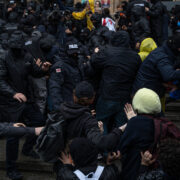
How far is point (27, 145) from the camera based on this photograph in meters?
4.80

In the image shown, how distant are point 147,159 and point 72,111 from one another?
73 centimetres

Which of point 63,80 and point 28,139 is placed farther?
point 28,139

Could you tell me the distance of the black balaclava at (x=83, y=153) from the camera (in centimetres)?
239

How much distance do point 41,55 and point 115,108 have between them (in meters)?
1.54

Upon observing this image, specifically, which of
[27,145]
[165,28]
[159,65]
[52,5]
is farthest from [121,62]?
[52,5]

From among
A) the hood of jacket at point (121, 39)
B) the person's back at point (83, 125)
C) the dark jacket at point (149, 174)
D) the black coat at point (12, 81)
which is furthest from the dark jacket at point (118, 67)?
the dark jacket at point (149, 174)

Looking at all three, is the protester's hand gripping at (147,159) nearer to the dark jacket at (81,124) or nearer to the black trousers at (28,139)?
the dark jacket at (81,124)

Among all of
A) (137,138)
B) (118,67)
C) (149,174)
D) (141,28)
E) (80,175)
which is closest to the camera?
(80,175)

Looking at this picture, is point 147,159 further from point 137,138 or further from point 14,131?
point 14,131

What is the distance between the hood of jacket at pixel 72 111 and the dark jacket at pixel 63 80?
1199mm

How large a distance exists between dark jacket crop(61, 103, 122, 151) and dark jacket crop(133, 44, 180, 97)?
1058 mm

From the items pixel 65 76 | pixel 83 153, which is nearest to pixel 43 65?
pixel 65 76

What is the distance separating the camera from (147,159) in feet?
8.58

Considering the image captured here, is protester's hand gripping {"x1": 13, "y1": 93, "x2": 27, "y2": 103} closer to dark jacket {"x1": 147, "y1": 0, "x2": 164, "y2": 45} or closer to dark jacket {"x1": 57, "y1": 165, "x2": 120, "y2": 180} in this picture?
dark jacket {"x1": 57, "y1": 165, "x2": 120, "y2": 180}
